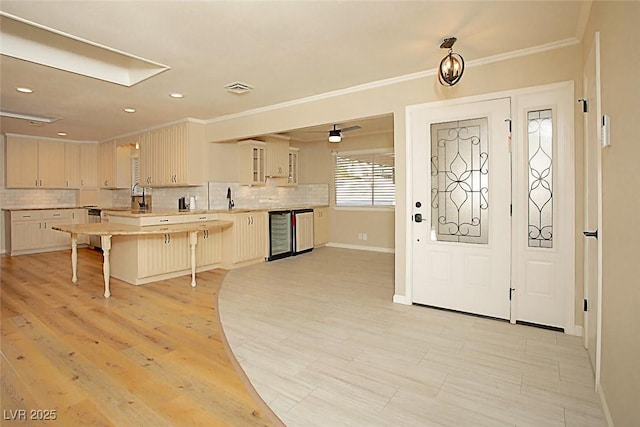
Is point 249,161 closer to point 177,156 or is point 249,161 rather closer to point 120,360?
point 177,156

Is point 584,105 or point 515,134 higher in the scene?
point 584,105

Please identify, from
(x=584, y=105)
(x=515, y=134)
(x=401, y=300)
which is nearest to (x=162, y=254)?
(x=401, y=300)

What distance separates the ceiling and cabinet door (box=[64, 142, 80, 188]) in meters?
3.68

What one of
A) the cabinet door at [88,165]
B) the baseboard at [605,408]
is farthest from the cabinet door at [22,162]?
the baseboard at [605,408]

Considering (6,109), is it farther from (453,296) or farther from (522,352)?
(522,352)

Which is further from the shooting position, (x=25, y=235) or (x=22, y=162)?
(x=22, y=162)

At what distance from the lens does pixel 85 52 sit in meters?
3.55

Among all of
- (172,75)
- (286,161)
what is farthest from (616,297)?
(286,161)

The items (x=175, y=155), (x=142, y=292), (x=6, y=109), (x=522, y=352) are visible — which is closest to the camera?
(x=522, y=352)

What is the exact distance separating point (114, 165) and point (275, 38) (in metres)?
6.31

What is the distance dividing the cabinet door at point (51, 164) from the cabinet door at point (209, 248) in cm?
459

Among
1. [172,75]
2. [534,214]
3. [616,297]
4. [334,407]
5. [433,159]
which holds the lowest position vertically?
[334,407]

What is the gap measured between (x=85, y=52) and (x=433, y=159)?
3.78 m

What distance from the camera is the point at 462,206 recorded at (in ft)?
11.3
